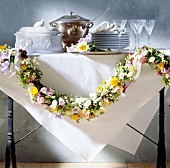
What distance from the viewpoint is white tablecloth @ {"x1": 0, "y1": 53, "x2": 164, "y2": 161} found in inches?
107

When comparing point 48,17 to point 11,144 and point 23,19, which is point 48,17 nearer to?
point 23,19

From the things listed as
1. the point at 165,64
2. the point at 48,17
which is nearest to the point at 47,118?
the point at 165,64

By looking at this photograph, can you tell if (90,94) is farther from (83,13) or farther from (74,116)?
(83,13)

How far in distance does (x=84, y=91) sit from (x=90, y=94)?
0.05m

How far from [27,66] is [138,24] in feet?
2.50

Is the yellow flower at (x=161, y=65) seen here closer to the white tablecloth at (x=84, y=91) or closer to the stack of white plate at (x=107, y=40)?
the white tablecloth at (x=84, y=91)

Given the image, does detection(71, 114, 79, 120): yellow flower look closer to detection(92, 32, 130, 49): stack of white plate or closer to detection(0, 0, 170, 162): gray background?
detection(92, 32, 130, 49): stack of white plate

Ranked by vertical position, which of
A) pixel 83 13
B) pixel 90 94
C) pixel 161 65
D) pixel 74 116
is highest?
pixel 83 13

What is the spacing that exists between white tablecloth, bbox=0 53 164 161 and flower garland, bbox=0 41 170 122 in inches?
1.9

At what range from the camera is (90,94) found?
2.72 meters

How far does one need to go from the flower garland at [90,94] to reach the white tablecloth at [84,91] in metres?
0.05

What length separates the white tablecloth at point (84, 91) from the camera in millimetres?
2707

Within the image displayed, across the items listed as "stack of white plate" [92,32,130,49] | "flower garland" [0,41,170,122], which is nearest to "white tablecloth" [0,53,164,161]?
"flower garland" [0,41,170,122]

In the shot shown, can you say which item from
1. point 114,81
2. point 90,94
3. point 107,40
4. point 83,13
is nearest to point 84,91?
point 90,94
